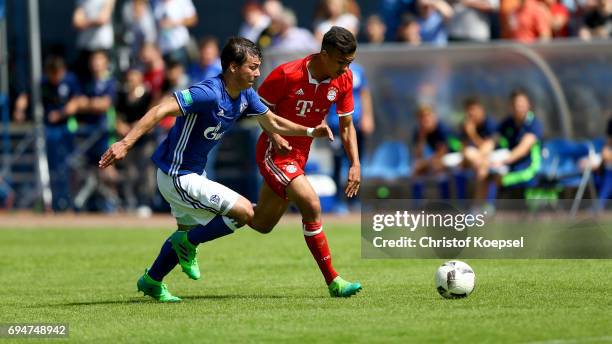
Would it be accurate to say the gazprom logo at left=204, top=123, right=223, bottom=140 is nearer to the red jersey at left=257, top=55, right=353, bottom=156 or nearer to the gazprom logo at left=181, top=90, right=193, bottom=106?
the gazprom logo at left=181, top=90, right=193, bottom=106

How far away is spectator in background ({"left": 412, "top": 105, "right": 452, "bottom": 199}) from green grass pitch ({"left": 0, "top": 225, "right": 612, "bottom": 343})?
450 centimetres

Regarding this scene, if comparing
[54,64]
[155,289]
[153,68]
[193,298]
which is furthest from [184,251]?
[54,64]

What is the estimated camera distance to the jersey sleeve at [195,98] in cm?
993

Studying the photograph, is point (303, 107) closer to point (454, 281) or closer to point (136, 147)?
point (454, 281)

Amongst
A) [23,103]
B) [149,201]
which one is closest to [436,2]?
[149,201]

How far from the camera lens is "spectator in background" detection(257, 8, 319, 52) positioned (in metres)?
21.0

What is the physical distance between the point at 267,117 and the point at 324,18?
10893 millimetres

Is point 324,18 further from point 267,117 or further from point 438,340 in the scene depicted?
point 438,340

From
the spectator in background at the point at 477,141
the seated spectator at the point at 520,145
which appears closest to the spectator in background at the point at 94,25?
the spectator in background at the point at 477,141

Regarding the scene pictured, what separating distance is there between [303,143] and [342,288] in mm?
1380

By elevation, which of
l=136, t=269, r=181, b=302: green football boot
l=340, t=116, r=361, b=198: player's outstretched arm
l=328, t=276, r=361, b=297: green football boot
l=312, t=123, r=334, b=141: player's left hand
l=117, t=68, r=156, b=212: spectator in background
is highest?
l=312, t=123, r=334, b=141: player's left hand

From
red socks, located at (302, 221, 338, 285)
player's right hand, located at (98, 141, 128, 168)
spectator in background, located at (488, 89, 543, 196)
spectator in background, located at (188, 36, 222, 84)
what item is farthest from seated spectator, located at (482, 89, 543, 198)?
player's right hand, located at (98, 141, 128, 168)

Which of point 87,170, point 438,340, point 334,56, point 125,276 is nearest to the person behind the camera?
point 438,340

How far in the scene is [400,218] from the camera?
13.4m
